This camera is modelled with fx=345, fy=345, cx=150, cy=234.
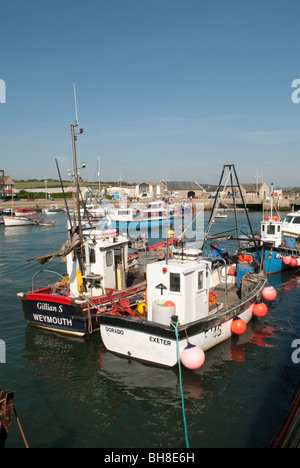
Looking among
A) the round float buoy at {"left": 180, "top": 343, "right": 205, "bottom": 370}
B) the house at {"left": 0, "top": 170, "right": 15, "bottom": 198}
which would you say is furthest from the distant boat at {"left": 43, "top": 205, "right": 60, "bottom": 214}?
the round float buoy at {"left": 180, "top": 343, "right": 205, "bottom": 370}

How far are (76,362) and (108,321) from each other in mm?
1913

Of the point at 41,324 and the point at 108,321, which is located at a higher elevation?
the point at 108,321

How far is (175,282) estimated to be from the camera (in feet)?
34.7

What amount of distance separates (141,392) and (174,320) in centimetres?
213

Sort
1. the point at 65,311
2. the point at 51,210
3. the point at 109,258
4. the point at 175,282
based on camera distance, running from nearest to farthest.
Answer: the point at 175,282, the point at 65,311, the point at 109,258, the point at 51,210

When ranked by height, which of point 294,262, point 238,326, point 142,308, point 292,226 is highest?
point 292,226

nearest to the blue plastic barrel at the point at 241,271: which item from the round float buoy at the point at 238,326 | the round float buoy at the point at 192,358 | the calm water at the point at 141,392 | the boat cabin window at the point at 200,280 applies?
the calm water at the point at 141,392

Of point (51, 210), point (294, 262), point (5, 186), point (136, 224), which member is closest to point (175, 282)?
point (294, 262)

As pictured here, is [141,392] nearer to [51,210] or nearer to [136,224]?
[136,224]

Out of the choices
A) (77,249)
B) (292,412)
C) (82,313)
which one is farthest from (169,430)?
(77,249)

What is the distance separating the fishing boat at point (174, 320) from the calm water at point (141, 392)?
673mm

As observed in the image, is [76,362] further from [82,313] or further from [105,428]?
[105,428]

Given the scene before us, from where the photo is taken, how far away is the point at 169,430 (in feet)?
26.0

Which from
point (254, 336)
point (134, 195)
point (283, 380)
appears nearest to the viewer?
point (283, 380)
